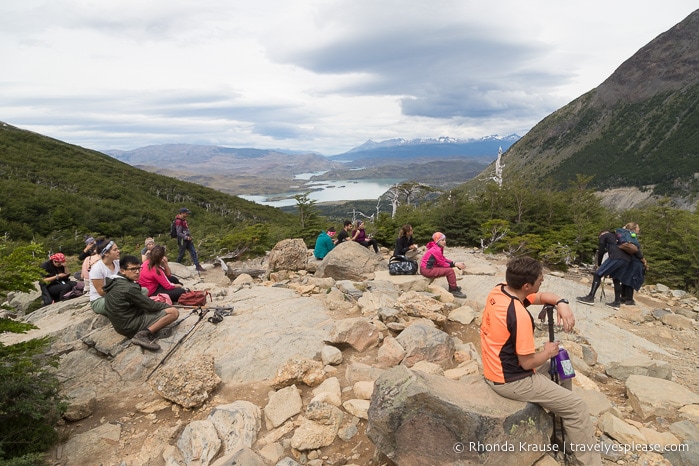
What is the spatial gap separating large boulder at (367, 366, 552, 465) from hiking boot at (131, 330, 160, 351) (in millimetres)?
4081

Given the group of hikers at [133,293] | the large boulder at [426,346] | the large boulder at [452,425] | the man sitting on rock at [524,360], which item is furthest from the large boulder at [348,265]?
the man sitting on rock at [524,360]

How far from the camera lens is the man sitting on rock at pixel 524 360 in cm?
323

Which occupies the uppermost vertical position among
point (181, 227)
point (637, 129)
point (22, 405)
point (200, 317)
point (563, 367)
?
point (637, 129)

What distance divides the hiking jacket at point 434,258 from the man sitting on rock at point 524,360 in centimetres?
556

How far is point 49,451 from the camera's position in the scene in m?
4.10

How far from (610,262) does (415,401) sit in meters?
8.02

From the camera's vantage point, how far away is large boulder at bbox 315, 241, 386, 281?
10734 millimetres

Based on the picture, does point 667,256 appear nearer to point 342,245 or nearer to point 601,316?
point 601,316

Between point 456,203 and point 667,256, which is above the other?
point 456,203

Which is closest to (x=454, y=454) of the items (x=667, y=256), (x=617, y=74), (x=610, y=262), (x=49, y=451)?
(x=49, y=451)

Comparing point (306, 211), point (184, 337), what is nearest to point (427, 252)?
point (184, 337)

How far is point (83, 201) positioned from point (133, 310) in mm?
65378

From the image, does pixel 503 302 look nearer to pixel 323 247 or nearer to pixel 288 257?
pixel 288 257

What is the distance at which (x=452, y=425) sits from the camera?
321cm
